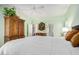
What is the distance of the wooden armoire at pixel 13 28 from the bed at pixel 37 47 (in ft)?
0.22

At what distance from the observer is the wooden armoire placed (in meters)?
2.14

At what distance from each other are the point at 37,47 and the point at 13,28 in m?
0.39

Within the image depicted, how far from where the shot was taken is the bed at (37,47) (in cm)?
196

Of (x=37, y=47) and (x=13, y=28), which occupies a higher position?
(x=13, y=28)

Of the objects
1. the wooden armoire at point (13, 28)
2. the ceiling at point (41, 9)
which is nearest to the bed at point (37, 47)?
the wooden armoire at point (13, 28)

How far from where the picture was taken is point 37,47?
1988 mm

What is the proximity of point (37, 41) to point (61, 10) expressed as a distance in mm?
469

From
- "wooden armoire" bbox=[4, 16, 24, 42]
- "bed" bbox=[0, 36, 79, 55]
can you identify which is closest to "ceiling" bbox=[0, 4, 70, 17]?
"wooden armoire" bbox=[4, 16, 24, 42]

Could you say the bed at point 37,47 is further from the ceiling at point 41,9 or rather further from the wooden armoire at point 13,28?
the ceiling at point 41,9

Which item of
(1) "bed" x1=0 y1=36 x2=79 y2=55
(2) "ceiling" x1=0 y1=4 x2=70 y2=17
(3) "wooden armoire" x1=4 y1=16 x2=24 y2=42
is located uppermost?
(2) "ceiling" x1=0 y1=4 x2=70 y2=17

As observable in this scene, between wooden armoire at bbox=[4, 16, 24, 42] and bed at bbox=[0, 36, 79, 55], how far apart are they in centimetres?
7

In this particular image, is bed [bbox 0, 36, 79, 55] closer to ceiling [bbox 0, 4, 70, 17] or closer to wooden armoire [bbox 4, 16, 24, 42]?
wooden armoire [bbox 4, 16, 24, 42]
